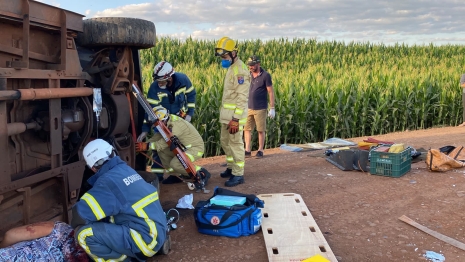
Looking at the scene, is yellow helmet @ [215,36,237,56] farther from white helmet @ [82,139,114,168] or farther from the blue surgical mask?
white helmet @ [82,139,114,168]

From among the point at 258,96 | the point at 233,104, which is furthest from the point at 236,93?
the point at 258,96

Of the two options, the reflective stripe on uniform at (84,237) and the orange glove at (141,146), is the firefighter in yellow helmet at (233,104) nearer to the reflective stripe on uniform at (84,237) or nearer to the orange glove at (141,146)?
the orange glove at (141,146)

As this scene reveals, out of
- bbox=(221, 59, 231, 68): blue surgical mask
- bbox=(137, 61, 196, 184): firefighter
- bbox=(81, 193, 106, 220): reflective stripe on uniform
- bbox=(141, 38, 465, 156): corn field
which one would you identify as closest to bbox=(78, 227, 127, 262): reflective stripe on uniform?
bbox=(81, 193, 106, 220): reflective stripe on uniform

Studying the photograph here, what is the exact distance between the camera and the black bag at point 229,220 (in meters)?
4.97

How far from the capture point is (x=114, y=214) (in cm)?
389

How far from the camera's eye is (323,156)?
9.09 metres

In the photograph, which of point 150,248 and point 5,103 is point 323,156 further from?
point 5,103

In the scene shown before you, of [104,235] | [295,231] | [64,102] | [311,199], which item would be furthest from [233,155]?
[104,235]

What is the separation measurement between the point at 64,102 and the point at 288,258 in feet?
9.31

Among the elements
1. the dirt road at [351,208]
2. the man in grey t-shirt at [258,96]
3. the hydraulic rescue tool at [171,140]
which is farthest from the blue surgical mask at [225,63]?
the man in grey t-shirt at [258,96]

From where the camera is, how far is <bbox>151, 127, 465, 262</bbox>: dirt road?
469 centimetres

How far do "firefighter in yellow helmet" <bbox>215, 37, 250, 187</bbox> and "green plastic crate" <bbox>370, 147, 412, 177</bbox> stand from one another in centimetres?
220

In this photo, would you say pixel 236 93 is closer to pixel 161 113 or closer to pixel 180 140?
pixel 180 140

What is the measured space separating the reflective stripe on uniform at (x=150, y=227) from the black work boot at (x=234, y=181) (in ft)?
9.60
